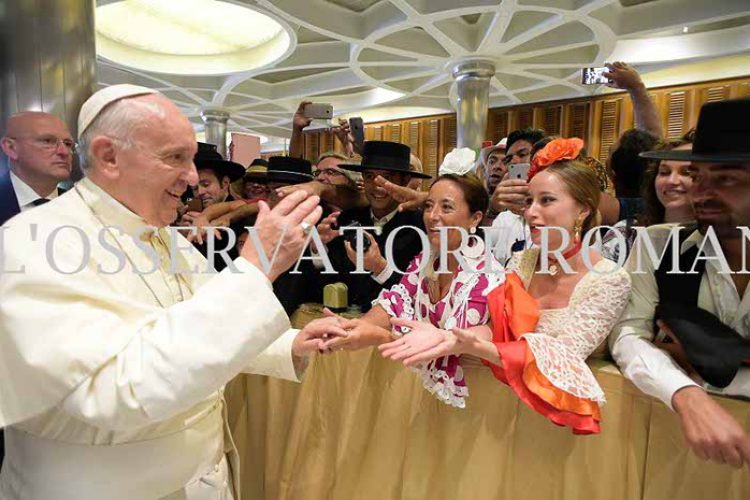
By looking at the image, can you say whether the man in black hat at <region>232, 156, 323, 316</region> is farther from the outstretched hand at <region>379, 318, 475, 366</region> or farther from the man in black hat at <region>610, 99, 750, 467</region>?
the man in black hat at <region>610, 99, 750, 467</region>

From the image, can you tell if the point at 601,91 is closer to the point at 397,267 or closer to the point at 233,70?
the point at 233,70

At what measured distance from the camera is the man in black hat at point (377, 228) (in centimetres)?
199

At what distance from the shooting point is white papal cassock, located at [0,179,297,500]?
0.87 metres

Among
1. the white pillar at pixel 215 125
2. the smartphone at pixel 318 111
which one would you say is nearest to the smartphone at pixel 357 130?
the smartphone at pixel 318 111

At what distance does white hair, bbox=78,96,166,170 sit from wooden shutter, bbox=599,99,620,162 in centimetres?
856

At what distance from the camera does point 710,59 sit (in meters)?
6.88

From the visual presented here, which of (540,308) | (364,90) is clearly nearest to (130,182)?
(540,308)

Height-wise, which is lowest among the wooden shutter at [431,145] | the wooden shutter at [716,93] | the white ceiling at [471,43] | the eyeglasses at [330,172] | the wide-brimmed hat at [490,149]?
the eyeglasses at [330,172]

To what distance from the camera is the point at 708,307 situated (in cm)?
119

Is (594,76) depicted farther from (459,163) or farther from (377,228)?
(377,228)

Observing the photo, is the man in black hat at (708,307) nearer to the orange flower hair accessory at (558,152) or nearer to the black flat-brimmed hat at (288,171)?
the orange flower hair accessory at (558,152)

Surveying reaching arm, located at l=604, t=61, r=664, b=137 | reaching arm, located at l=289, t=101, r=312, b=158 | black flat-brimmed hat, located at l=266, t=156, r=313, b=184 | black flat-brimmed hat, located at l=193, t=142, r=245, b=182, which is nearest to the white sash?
black flat-brimmed hat, located at l=266, t=156, r=313, b=184

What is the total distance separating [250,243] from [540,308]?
90 cm

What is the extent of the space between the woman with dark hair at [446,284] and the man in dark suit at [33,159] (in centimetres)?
118
